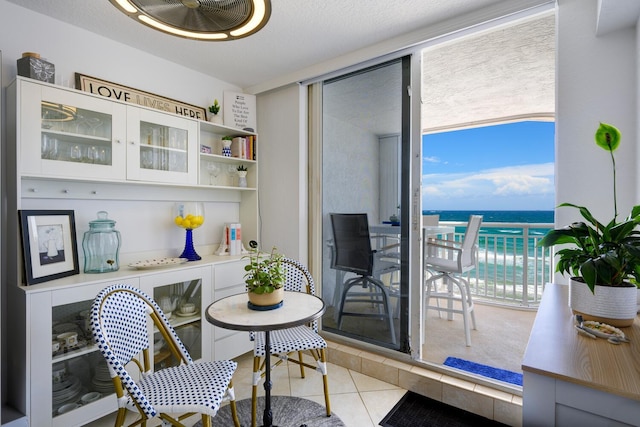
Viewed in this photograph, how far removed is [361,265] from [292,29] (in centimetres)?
187

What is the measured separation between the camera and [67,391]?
1.78m

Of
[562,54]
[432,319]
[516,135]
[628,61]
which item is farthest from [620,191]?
[516,135]

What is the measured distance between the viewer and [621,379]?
0.70m

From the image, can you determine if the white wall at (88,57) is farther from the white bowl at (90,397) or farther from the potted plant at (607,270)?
the potted plant at (607,270)

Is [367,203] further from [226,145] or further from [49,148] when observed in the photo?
[49,148]

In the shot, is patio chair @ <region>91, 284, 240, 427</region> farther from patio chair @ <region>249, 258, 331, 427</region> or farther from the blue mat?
the blue mat

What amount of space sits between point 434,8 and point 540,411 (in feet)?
6.97

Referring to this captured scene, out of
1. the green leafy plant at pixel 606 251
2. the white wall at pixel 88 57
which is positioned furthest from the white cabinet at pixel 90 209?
the green leafy plant at pixel 606 251

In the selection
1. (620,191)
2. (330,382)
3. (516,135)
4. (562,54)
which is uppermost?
(516,135)

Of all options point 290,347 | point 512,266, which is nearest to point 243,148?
point 290,347

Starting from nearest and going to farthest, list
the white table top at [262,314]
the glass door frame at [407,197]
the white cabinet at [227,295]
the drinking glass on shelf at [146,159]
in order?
the white table top at [262,314] → the drinking glass on shelf at [146,159] → the glass door frame at [407,197] → the white cabinet at [227,295]

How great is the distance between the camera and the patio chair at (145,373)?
127 cm

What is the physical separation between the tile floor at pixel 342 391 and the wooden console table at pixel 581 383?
1395mm

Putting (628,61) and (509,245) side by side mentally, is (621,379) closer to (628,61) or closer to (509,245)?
(628,61)
